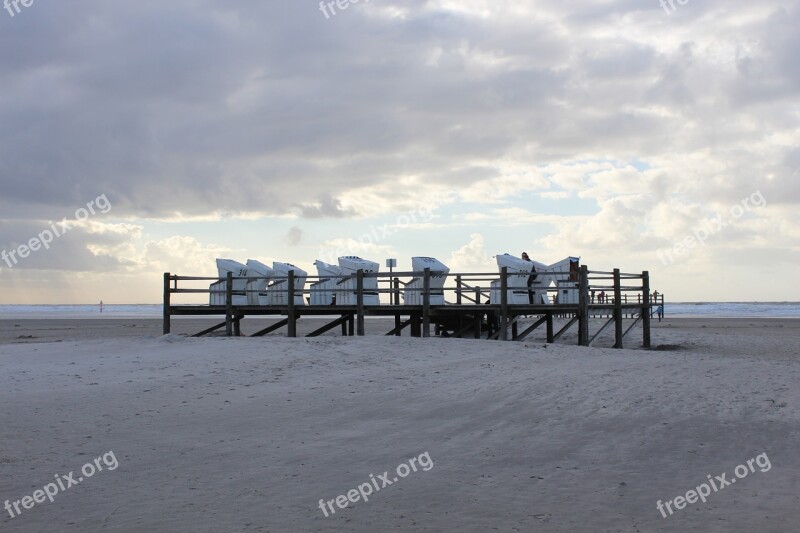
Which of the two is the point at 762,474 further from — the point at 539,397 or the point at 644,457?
the point at 539,397

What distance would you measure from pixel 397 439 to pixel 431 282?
12.0 m

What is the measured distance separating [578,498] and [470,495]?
951 millimetres

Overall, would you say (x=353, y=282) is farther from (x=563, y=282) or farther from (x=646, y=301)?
(x=646, y=301)

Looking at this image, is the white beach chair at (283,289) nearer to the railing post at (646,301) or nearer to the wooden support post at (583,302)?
the wooden support post at (583,302)

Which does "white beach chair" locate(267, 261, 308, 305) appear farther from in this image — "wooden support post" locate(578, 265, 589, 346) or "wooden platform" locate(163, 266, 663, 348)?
"wooden support post" locate(578, 265, 589, 346)

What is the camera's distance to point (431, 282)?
2123cm

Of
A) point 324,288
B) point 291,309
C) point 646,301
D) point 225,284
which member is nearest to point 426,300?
point 324,288

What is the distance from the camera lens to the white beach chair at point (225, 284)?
22922mm

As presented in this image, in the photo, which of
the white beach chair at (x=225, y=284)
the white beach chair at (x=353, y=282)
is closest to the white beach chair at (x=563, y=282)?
the white beach chair at (x=353, y=282)

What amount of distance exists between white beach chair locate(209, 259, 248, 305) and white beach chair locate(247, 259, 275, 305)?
167 millimetres

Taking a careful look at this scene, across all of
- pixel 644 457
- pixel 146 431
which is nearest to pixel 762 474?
pixel 644 457

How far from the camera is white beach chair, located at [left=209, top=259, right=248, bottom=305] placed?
22922mm

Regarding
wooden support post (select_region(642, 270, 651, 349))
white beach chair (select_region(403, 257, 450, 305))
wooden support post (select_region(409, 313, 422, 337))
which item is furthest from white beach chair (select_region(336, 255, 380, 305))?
wooden support post (select_region(642, 270, 651, 349))

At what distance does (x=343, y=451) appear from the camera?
885cm
